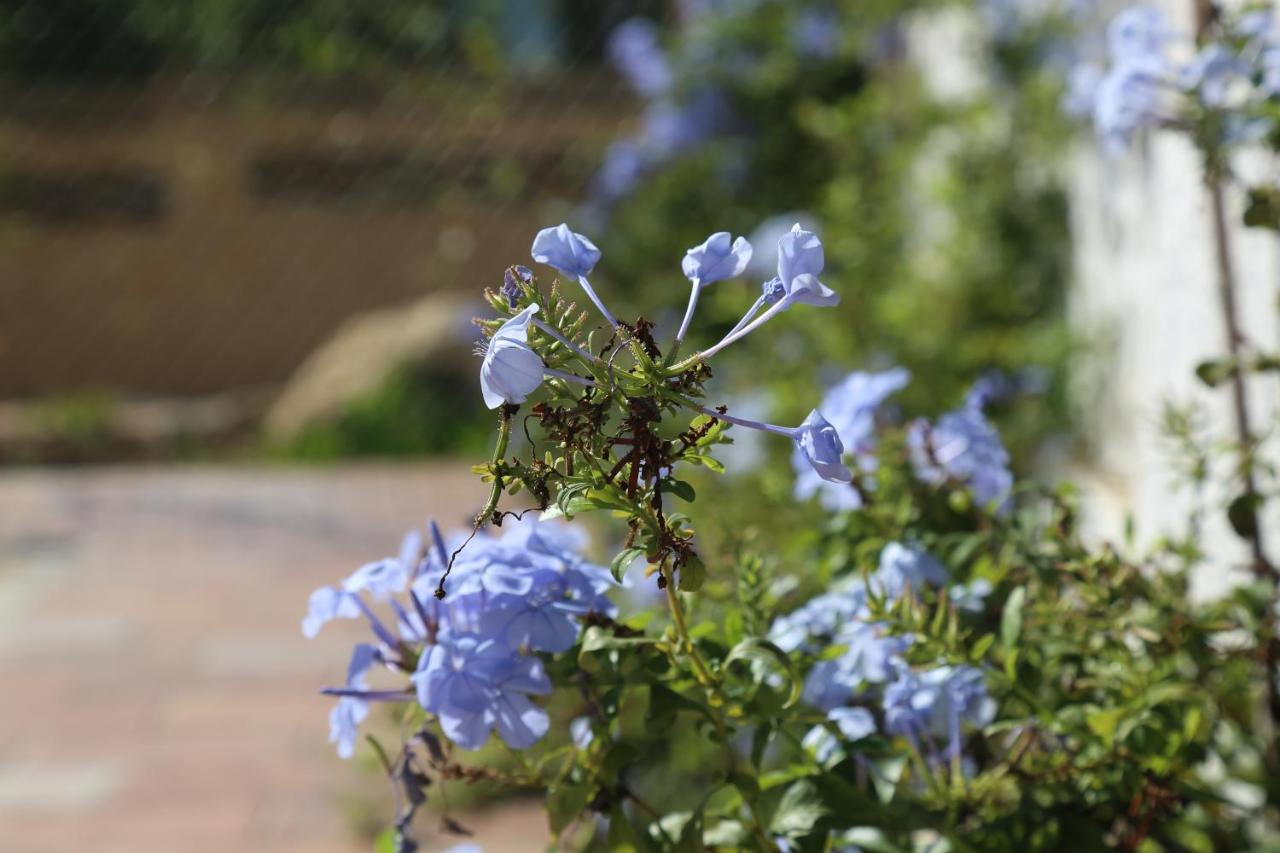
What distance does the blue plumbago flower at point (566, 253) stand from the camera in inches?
30.3

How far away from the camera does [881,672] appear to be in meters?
1.00

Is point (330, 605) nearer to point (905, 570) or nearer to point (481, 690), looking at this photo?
point (481, 690)

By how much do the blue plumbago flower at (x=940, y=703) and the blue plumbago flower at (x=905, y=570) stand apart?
0.08 meters

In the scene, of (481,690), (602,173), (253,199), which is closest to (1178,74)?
(481,690)

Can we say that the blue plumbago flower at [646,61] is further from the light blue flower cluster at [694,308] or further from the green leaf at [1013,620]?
the light blue flower cluster at [694,308]

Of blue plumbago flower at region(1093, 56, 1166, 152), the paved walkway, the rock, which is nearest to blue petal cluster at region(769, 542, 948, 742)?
blue plumbago flower at region(1093, 56, 1166, 152)

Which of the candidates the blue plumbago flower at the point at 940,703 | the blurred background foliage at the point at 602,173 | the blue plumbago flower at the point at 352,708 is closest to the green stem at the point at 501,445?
the blue plumbago flower at the point at 352,708

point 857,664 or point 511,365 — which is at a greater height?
point 511,365

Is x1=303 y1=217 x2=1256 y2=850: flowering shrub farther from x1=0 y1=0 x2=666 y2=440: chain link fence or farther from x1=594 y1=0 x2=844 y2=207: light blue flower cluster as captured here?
x1=0 y1=0 x2=666 y2=440: chain link fence

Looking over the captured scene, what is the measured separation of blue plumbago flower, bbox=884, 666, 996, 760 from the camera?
0.98 meters

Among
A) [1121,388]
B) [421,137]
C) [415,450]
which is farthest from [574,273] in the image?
[421,137]

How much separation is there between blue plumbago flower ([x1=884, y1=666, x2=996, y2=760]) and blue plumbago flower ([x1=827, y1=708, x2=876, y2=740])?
0.01 meters

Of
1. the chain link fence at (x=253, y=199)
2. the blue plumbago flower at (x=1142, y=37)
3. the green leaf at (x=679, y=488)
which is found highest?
A: the chain link fence at (x=253, y=199)

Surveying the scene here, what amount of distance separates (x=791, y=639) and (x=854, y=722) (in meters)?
0.10
